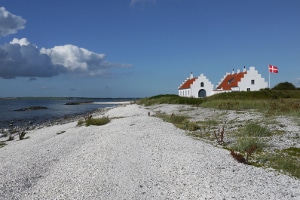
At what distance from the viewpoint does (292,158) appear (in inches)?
399

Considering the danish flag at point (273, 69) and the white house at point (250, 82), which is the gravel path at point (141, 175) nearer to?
the danish flag at point (273, 69)

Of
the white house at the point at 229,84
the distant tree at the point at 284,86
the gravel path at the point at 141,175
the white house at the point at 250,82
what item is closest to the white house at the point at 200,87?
the white house at the point at 229,84

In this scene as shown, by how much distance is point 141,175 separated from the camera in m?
9.11

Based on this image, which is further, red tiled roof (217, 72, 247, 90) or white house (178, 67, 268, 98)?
red tiled roof (217, 72, 247, 90)

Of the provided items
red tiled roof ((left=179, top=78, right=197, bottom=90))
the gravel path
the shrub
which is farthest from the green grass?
red tiled roof ((left=179, top=78, right=197, bottom=90))

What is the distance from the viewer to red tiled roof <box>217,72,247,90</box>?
63425mm

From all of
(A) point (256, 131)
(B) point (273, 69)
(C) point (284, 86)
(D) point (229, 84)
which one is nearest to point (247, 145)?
(A) point (256, 131)

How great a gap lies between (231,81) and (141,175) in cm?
6058

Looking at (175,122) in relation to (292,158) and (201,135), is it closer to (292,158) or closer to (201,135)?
(201,135)

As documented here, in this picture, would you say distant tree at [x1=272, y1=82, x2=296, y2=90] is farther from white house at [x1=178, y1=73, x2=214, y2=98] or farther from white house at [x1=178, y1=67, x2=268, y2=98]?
white house at [x1=178, y1=73, x2=214, y2=98]

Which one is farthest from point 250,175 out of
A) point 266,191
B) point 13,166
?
point 13,166

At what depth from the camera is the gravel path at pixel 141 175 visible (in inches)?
301

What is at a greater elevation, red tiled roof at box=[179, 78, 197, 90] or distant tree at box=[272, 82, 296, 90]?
red tiled roof at box=[179, 78, 197, 90]

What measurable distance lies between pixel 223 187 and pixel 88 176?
422cm
